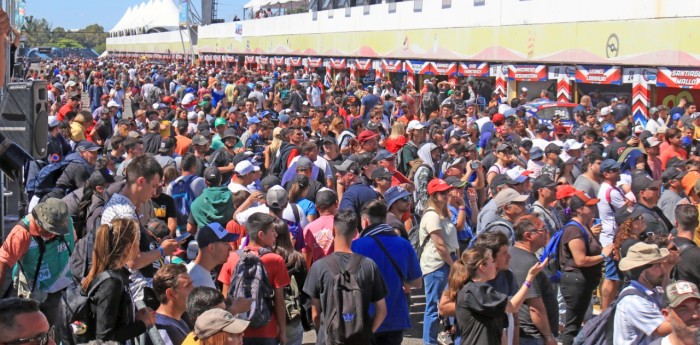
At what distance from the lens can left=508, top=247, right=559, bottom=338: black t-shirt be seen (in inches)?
264

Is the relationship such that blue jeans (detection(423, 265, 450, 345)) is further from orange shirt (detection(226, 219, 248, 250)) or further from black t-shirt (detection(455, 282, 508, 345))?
black t-shirt (detection(455, 282, 508, 345))

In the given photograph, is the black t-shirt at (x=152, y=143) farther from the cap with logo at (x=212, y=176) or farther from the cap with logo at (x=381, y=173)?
the cap with logo at (x=381, y=173)

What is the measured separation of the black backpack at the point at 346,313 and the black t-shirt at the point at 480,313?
64 cm

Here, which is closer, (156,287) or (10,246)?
(156,287)

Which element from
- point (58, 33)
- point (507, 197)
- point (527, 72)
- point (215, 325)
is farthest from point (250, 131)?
point (58, 33)

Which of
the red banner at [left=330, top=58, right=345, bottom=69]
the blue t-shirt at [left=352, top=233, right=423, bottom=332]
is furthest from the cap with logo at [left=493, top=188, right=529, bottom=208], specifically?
the red banner at [left=330, top=58, right=345, bottom=69]

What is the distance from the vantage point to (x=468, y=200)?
998 centimetres

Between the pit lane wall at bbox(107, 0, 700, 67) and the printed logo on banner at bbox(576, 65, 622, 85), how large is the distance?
0.21 m

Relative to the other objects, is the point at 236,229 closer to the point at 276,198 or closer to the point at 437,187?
the point at 276,198

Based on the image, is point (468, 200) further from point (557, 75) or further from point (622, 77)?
point (557, 75)

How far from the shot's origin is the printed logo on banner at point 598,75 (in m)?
23.5

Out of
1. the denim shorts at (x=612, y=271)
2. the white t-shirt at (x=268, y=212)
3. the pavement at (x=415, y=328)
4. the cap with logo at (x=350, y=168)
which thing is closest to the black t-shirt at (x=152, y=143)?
the cap with logo at (x=350, y=168)

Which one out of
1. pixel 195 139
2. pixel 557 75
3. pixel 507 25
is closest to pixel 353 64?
pixel 507 25

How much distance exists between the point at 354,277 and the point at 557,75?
2072 cm
